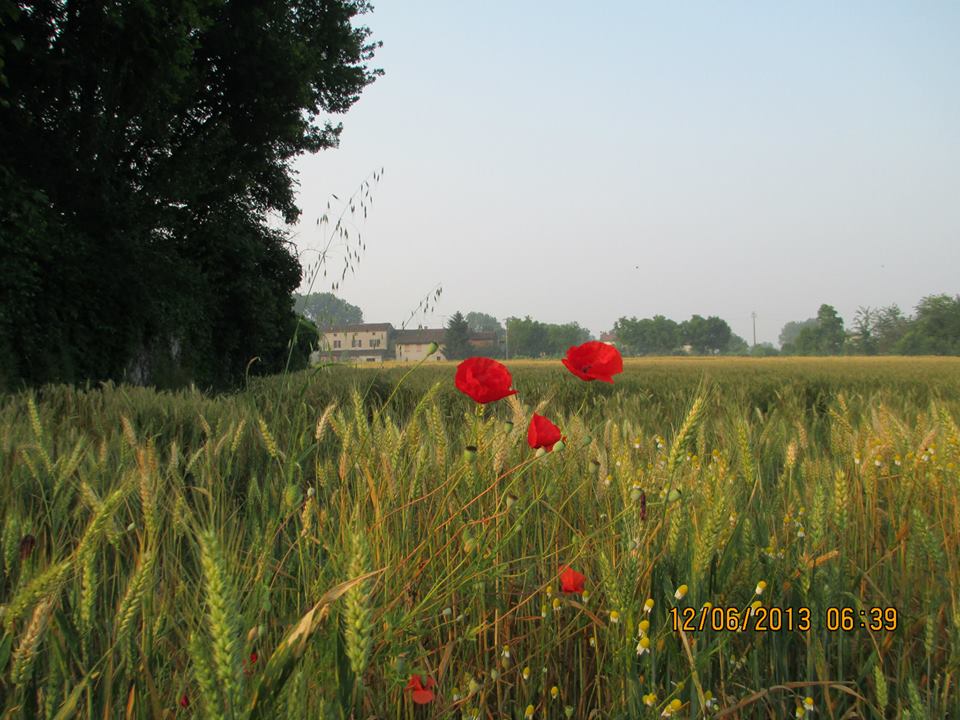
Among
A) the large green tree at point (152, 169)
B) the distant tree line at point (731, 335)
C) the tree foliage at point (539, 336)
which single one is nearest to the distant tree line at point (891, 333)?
the distant tree line at point (731, 335)

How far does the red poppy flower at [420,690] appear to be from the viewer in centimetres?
96

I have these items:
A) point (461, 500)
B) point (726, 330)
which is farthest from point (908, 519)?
point (726, 330)

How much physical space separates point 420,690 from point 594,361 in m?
1.05

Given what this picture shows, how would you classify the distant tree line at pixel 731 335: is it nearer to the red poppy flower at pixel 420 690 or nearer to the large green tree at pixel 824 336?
the large green tree at pixel 824 336

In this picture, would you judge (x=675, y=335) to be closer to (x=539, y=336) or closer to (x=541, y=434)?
(x=539, y=336)

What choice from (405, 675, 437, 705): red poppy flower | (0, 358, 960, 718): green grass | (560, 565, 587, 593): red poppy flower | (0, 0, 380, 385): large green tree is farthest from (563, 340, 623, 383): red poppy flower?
(0, 0, 380, 385): large green tree

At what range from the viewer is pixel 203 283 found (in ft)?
45.9

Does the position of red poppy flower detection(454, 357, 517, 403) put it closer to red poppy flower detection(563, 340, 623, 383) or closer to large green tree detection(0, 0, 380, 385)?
red poppy flower detection(563, 340, 623, 383)

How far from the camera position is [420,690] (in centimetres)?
98

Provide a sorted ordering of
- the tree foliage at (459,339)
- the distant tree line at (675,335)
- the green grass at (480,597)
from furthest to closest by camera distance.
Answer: the distant tree line at (675,335) → the tree foliage at (459,339) → the green grass at (480,597)

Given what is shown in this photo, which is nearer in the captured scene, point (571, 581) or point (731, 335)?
point (571, 581)

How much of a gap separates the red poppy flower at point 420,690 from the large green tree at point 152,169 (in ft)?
28.5

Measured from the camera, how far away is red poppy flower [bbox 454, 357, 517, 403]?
1.60 metres
